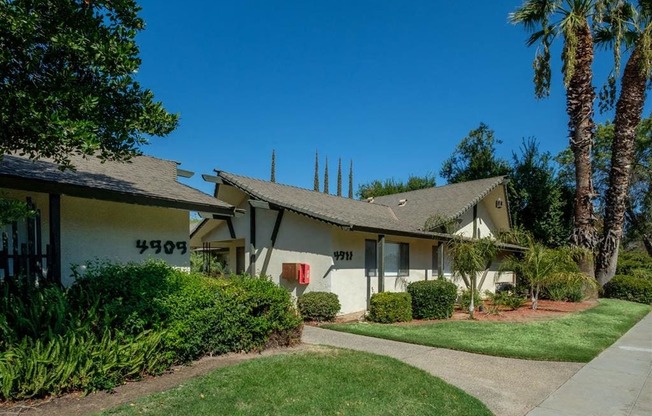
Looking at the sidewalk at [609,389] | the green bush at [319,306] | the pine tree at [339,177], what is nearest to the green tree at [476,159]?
the pine tree at [339,177]

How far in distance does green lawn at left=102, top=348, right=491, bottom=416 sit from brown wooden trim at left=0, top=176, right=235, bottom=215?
14.0ft

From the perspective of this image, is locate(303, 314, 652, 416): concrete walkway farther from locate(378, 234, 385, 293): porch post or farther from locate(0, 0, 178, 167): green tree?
locate(0, 0, 178, 167): green tree

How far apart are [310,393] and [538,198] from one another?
25170 millimetres

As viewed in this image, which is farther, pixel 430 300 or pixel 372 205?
pixel 372 205

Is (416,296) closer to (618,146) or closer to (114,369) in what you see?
(114,369)

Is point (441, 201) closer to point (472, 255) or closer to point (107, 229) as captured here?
point (472, 255)

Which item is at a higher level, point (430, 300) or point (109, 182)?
point (109, 182)

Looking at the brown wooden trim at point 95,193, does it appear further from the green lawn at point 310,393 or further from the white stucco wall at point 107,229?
the green lawn at point 310,393

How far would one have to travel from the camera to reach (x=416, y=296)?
44.3ft

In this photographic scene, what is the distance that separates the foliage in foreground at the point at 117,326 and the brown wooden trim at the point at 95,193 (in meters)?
1.90

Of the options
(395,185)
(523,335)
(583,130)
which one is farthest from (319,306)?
(395,185)

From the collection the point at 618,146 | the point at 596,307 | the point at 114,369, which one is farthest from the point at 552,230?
the point at 114,369

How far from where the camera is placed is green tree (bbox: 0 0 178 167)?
453 centimetres

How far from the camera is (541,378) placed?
691cm
